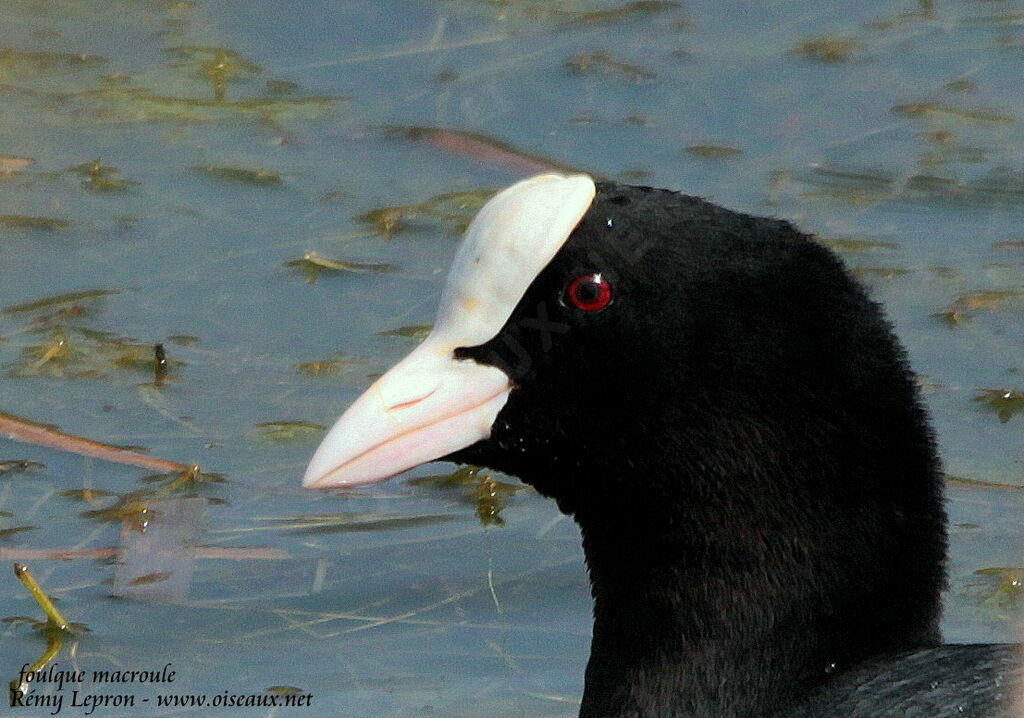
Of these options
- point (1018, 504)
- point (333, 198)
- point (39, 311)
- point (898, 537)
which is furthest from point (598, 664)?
point (333, 198)

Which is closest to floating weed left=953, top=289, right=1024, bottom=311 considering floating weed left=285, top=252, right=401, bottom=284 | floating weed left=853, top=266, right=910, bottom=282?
floating weed left=853, top=266, right=910, bottom=282

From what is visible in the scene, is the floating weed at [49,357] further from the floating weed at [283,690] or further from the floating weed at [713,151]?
the floating weed at [713,151]

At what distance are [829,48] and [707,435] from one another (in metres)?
4.53

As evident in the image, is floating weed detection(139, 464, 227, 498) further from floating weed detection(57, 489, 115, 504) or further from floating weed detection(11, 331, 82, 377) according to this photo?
floating weed detection(11, 331, 82, 377)

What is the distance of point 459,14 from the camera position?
8328 mm

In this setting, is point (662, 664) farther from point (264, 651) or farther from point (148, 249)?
point (148, 249)

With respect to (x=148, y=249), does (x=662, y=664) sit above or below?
above

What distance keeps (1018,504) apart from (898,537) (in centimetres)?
190

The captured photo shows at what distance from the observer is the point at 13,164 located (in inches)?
293

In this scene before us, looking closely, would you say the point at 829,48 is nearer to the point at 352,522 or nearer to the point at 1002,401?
the point at 1002,401

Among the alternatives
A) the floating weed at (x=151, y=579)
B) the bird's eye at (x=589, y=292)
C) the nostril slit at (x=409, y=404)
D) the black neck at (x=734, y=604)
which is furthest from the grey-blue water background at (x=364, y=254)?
the bird's eye at (x=589, y=292)

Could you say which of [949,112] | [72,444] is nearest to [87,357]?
[72,444]

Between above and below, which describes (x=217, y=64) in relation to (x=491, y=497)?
below

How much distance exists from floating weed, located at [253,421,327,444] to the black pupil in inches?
86.4
